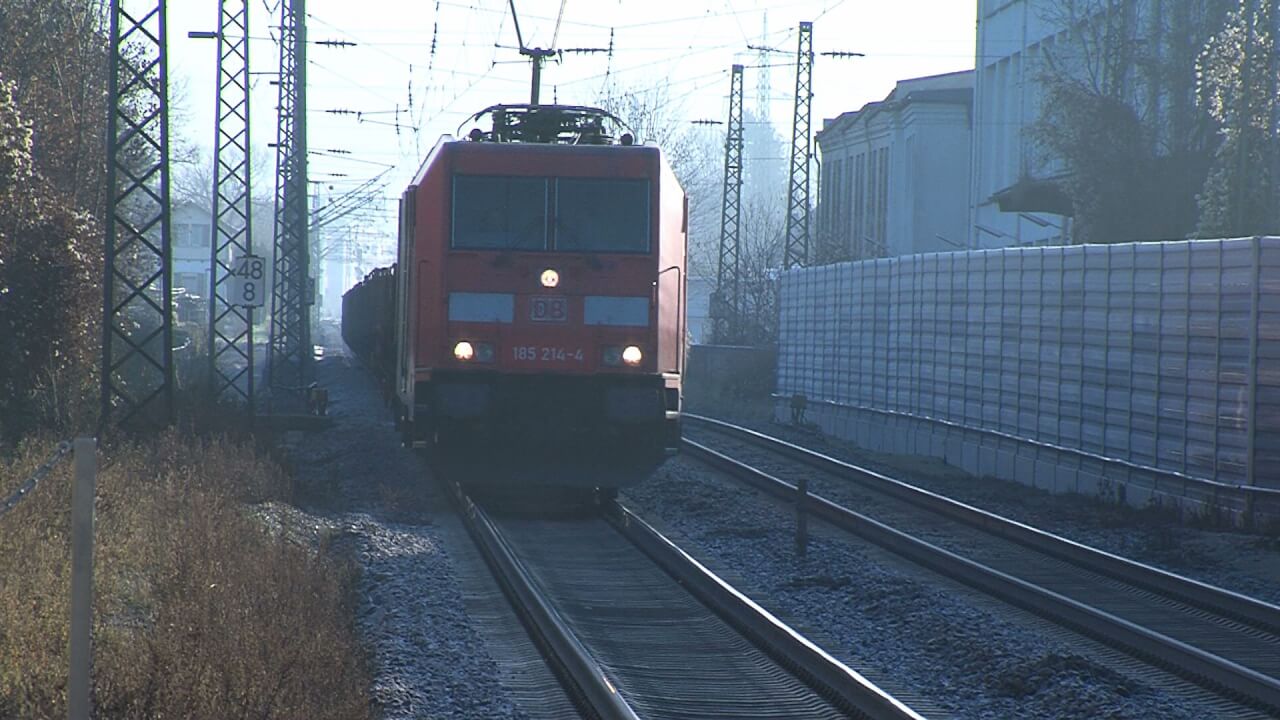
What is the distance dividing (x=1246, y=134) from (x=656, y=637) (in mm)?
23964

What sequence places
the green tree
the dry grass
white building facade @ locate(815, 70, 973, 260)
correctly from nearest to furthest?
the dry grass, the green tree, white building facade @ locate(815, 70, 973, 260)

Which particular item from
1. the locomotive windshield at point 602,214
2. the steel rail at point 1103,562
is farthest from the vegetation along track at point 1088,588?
the locomotive windshield at point 602,214

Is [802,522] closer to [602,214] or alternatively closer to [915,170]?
[602,214]

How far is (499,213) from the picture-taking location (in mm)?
13938

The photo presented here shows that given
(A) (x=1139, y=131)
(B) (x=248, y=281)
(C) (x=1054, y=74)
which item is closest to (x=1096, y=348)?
(B) (x=248, y=281)

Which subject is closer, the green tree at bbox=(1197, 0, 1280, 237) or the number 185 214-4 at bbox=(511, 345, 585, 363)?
the number 185 214-4 at bbox=(511, 345, 585, 363)

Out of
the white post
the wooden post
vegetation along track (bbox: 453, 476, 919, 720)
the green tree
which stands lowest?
vegetation along track (bbox: 453, 476, 919, 720)

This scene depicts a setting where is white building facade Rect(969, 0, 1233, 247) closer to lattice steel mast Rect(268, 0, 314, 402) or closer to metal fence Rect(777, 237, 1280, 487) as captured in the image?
metal fence Rect(777, 237, 1280, 487)

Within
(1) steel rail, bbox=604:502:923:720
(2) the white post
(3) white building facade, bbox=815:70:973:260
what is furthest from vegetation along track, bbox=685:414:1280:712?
(3) white building facade, bbox=815:70:973:260

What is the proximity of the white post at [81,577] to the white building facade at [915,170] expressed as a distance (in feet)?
151

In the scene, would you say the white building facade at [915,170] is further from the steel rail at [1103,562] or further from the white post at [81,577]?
the white post at [81,577]

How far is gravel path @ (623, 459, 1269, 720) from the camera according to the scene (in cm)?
774

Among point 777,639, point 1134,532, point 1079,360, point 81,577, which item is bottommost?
point 1134,532

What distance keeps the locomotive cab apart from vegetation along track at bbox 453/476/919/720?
1.12 m
